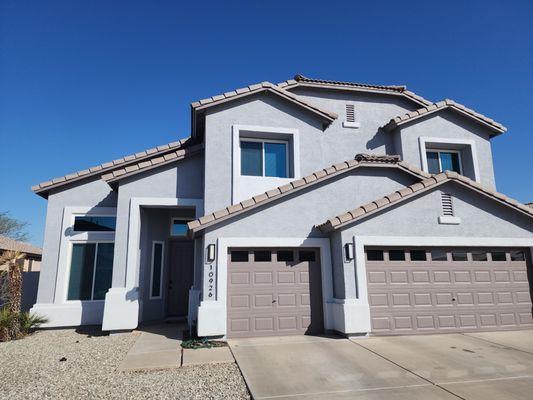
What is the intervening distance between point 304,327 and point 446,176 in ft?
19.9

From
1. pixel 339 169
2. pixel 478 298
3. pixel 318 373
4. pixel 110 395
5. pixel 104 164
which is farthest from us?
pixel 104 164

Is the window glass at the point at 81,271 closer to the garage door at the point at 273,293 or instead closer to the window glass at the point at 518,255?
the garage door at the point at 273,293

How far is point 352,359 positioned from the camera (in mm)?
7055

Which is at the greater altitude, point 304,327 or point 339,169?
point 339,169

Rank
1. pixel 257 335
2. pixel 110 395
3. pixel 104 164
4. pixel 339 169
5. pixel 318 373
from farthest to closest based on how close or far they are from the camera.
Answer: pixel 104 164 → pixel 339 169 → pixel 257 335 → pixel 318 373 → pixel 110 395

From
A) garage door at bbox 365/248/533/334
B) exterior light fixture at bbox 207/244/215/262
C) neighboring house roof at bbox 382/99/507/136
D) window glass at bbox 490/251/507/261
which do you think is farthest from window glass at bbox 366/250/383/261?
neighboring house roof at bbox 382/99/507/136

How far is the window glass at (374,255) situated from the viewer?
9648 millimetres

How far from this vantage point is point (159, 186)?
37.9 ft

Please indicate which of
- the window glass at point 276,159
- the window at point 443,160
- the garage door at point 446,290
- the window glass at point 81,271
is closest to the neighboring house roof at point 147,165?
the window glass at point 276,159

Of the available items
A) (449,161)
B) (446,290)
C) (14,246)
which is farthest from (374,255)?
(14,246)

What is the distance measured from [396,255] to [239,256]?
14.7ft

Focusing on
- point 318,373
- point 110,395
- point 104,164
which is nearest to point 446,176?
point 318,373

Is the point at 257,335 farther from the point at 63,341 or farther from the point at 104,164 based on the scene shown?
the point at 104,164

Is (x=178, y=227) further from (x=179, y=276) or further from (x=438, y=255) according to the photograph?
(x=438, y=255)
